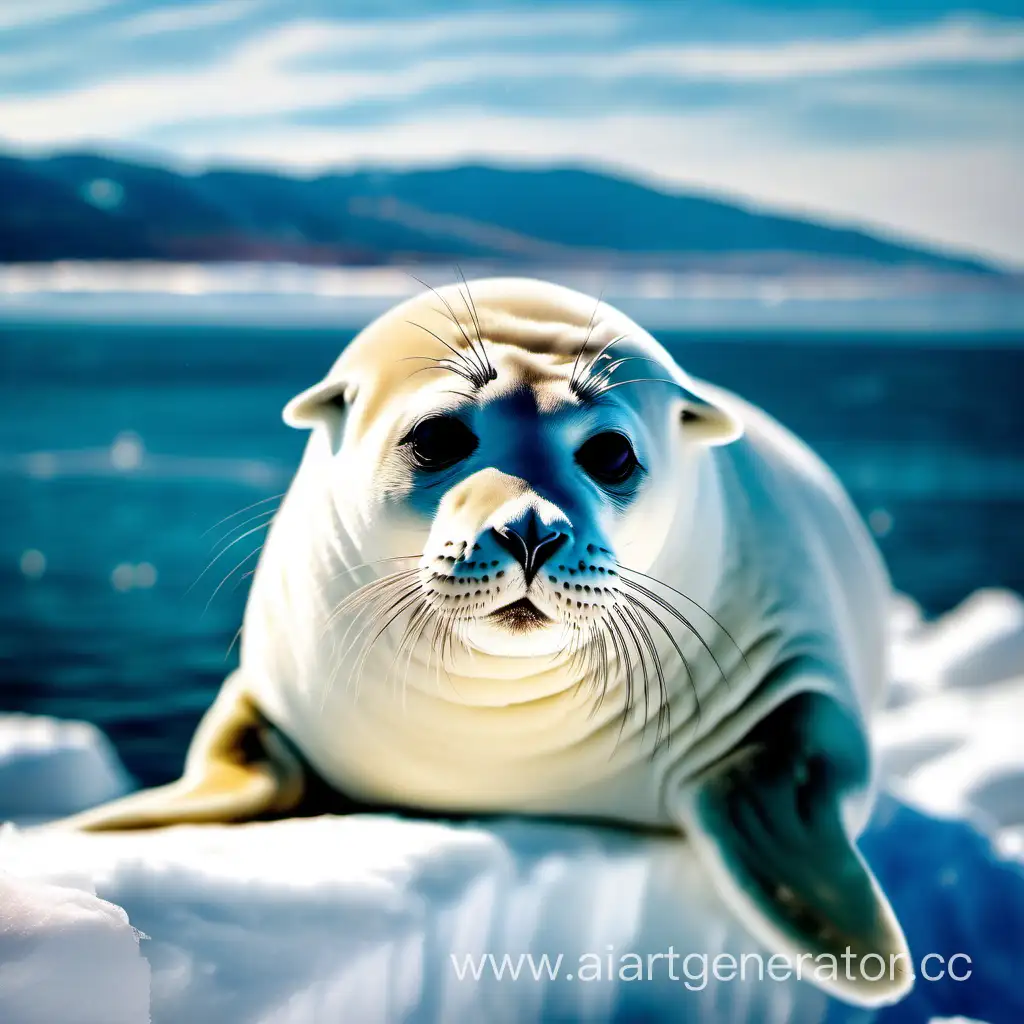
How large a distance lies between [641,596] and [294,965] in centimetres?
61

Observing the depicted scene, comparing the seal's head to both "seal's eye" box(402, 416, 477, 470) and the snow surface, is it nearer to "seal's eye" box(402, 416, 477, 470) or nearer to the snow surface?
"seal's eye" box(402, 416, 477, 470)

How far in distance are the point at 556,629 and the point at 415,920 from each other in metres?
0.41

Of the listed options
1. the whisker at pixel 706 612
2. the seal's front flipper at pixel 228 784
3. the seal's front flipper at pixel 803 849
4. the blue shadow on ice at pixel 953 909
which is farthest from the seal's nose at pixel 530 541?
the blue shadow on ice at pixel 953 909

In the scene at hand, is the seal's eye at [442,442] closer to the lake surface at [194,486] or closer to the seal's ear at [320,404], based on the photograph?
the seal's ear at [320,404]

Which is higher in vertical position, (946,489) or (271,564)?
(271,564)

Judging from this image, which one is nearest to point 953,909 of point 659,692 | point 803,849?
point 803,849

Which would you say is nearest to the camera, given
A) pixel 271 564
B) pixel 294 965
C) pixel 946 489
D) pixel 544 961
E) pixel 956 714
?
pixel 294 965

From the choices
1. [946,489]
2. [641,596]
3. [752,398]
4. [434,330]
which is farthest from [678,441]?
[752,398]

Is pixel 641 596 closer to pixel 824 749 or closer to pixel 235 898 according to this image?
pixel 824 749

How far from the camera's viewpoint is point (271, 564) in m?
2.07

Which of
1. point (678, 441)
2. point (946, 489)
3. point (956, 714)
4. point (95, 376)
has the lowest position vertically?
point (95, 376)

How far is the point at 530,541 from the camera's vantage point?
1527mm

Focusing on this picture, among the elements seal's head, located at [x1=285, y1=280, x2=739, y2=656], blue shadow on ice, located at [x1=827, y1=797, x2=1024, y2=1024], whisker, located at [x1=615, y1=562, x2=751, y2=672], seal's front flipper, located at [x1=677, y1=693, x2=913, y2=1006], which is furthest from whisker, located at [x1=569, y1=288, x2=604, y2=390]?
blue shadow on ice, located at [x1=827, y1=797, x2=1024, y2=1024]

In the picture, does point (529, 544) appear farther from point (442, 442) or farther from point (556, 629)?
point (442, 442)
